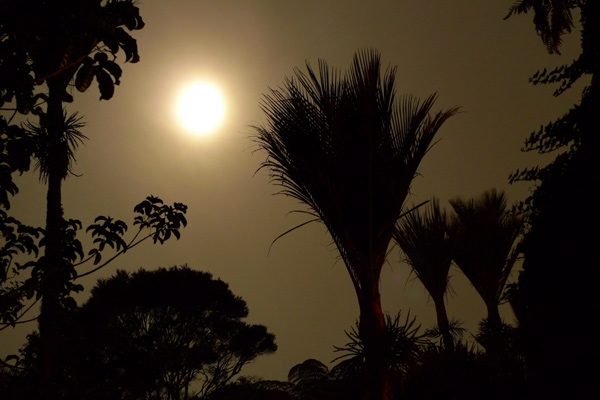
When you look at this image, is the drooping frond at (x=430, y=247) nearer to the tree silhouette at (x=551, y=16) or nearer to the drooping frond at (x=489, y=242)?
the drooping frond at (x=489, y=242)

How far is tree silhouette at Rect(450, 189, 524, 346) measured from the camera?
25.1ft

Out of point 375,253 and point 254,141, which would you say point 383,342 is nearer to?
point 375,253

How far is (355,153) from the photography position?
145 inches

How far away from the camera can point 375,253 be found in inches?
142

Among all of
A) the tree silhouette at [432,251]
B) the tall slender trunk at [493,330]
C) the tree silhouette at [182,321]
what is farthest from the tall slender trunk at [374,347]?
the tree silhouette at [182,321]

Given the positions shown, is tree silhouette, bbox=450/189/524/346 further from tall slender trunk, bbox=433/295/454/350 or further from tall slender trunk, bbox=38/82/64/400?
tall slender trunk, bbox=38/82/64/400

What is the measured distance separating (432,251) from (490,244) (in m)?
0.97

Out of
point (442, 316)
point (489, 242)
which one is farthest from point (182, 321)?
point (489, 242)

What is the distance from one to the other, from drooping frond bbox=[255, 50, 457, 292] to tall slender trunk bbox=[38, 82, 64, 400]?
1717 millimetres

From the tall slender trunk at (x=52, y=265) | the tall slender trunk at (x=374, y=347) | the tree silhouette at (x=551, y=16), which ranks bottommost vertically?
the tall slender trunk at (x=374, y=347)

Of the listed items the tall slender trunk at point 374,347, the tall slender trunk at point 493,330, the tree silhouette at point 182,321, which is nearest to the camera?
the tall slender trunk at point 374,347

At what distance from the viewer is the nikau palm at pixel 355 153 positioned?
11.8 ft

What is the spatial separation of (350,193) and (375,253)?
1.61 feet

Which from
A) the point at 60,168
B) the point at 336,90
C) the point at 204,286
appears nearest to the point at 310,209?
the point at 336,90
